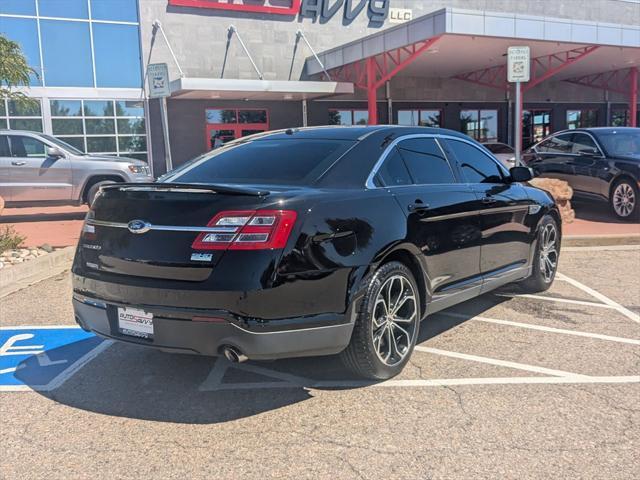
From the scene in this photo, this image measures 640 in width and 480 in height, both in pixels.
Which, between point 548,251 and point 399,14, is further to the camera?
point 399,14

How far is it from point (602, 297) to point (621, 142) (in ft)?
21.8

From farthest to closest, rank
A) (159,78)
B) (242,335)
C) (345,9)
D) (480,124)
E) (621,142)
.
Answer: (480,124) < (345,9) < (621,142) < (159,78) < (242,335)

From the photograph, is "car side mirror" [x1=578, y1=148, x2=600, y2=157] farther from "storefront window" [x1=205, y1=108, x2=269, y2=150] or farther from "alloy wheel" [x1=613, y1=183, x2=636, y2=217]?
"storefront window" [x1=205, y1=108, x2=269, y2=150]

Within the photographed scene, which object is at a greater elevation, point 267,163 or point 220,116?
point 220,116

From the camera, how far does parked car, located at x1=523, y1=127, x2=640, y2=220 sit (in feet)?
36.5

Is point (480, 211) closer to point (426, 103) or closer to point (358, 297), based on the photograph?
point (358, 297)

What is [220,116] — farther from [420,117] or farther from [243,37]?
[420,117]

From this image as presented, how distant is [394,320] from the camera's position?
4023mm

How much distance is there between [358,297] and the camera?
3633 mm

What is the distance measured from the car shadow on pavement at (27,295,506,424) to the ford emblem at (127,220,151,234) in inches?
42.6

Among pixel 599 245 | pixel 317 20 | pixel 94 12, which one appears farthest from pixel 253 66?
pixel 599 245

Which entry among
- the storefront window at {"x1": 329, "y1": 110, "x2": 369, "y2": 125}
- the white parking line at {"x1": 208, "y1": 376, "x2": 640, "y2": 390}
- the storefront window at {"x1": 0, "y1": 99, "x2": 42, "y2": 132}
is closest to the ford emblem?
the white parking line at {"x1": 208, "y1": 376, "x2": 640, "y2": 390}

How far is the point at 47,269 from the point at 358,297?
17.4 ft

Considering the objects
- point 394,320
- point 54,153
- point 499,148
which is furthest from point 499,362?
point 499,148
